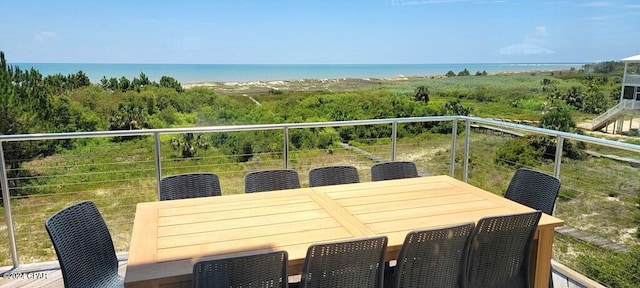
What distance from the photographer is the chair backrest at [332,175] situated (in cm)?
289

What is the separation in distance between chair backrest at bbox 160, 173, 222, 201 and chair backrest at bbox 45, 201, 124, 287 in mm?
513

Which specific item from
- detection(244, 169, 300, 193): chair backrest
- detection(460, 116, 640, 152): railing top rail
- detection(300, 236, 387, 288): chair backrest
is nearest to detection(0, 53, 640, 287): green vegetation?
detection(460, 116, 640, 152): railing top rail

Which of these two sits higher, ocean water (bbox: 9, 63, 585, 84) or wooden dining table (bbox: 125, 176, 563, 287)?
ocean water (bbox: 9, 63, 585, 84)

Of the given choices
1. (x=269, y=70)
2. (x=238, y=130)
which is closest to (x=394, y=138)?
(x=238, y=130)

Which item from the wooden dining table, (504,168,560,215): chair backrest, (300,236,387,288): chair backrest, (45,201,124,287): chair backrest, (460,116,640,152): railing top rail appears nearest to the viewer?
(300,236,387,288): chair backrest

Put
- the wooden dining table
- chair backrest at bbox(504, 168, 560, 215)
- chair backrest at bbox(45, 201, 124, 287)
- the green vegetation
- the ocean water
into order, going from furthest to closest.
Result: 1. the ocean water
2. the green vegetation
3. chair backrest at bbox(504, 168, 560, 215)
4. chair backrest at bbox(45, 201, 124, 287)
5. the wooden dining table

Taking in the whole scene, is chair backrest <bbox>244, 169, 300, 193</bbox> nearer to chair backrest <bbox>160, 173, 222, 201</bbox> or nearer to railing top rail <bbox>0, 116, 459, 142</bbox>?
chair backrest <bbox>160, 173, 222, 201</bbox>

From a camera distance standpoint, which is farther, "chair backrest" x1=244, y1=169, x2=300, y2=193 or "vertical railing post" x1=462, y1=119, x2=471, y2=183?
"vertical railing post" x1=462, y1=119, x2=471, y2=183

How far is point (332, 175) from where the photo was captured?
2934 mm

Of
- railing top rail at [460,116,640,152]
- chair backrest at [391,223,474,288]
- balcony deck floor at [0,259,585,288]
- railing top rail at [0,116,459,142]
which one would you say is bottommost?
balcony deck floor at [0,259,585,288]

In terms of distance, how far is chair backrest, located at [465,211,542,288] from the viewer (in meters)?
1.81

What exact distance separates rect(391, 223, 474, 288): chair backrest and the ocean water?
1604 centimetres

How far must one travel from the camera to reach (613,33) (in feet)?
53.3

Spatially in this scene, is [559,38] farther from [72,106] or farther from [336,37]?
[72,106]
